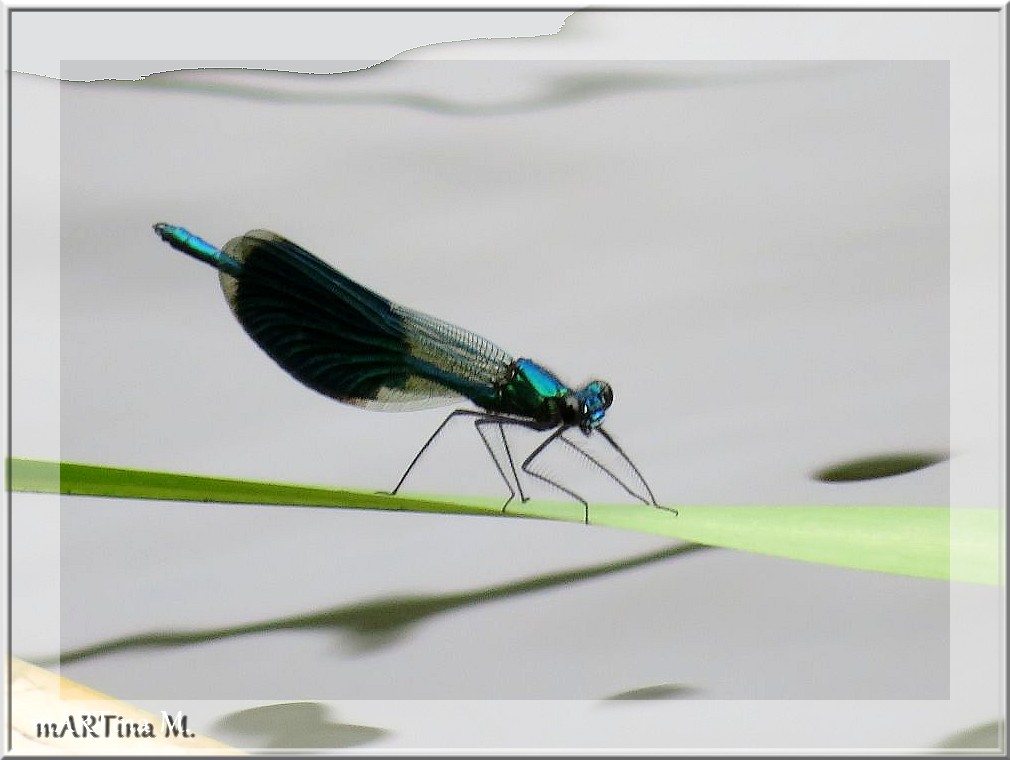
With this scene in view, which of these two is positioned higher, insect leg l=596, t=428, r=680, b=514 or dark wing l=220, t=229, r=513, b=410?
dark wing l=220, t=229, r=513, b=410

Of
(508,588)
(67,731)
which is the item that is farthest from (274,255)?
(67,731)

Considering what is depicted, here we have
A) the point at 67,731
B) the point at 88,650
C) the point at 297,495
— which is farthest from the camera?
the point at 88,650

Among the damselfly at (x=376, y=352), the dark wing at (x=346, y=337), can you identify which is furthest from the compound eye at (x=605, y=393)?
the dark wing at (x=346, y=337)

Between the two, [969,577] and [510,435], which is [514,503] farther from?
[969,577]

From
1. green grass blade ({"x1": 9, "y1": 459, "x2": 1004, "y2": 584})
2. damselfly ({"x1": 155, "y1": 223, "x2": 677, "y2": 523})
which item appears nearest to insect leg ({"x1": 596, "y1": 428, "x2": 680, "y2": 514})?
damselfly ({"x1": 155, "y1": 223, "x2": 677, "y2": 523})

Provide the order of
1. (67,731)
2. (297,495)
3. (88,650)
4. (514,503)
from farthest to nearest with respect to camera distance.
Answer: (88,650), (514,503), (67,731), (297,495)

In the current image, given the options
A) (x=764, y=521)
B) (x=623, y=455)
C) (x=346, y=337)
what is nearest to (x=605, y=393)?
(x=623, y=455)

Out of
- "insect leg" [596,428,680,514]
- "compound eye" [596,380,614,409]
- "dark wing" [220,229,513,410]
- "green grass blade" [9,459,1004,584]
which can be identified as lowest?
"green grass blade" [9,459,1004,584]

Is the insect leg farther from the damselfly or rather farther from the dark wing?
the dark wing

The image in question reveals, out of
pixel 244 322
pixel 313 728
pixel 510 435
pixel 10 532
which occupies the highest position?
pixel 244 322
